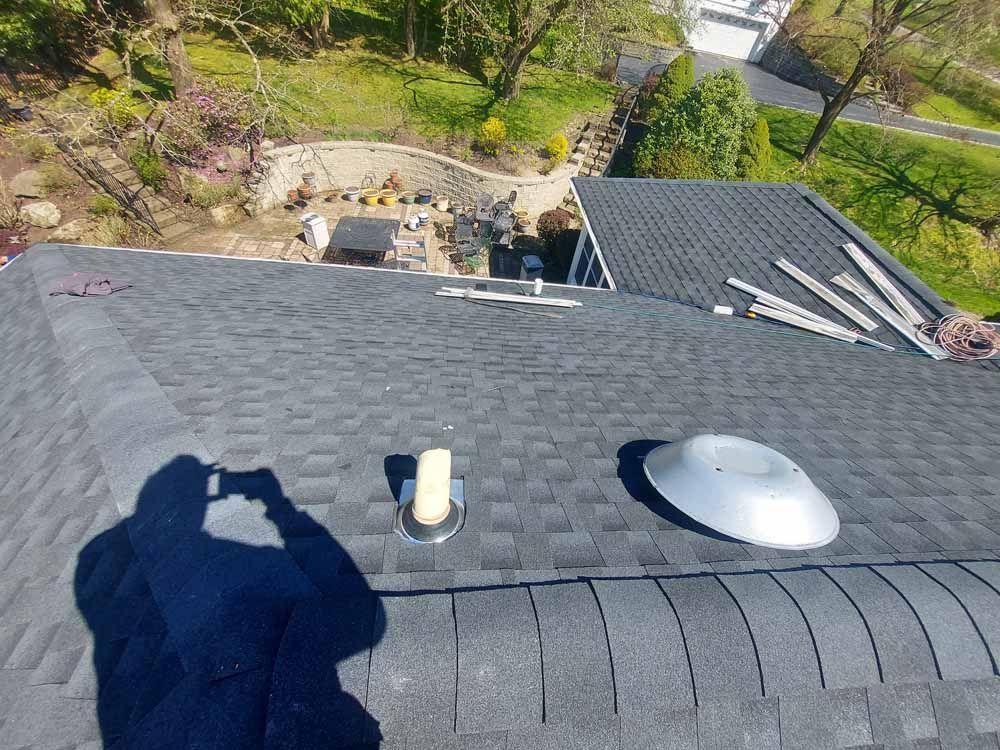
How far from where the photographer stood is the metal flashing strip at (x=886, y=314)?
754 centimetres

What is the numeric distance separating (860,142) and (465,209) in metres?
21.7

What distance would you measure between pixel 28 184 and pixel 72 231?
302cm

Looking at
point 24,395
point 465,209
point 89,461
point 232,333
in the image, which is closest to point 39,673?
point 89,461

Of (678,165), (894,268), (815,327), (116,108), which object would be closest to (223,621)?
(815,327)

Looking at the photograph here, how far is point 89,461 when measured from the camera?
3.04 m

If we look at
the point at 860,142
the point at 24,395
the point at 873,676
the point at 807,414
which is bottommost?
the point at 24,395

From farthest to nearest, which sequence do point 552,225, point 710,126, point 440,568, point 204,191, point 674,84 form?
point 674,84
point 552,225
point 710,126
point 204,191
point 440,568

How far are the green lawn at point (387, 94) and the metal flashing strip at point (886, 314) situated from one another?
16.7 metres

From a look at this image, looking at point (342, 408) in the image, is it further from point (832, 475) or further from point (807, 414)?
point (807, 414)

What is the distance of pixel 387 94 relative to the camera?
73.9ft

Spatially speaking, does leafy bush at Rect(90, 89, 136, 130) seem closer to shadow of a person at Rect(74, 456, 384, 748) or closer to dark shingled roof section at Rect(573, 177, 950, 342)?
dark shingled roof section at Rect(573, 177, 950, 342)

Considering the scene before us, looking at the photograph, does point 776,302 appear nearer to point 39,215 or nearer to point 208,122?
point 208,122

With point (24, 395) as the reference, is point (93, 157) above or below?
below

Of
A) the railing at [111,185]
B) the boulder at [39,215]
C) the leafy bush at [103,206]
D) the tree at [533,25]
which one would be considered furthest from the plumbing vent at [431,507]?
the tree at [533,25]
